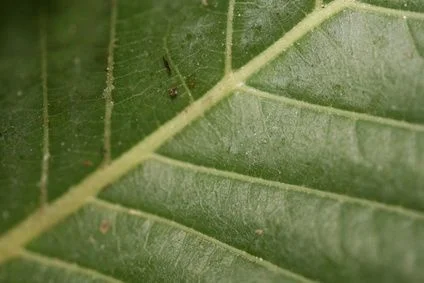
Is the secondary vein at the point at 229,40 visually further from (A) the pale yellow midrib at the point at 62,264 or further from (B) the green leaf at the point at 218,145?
(A) the pale yellow midrib at the point at 62,264

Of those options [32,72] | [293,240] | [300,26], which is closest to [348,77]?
[300,26]

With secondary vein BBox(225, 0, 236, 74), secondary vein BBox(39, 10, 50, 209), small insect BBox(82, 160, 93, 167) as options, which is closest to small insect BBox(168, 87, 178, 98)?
secondary vein BBox(225, 0, 236, 74)

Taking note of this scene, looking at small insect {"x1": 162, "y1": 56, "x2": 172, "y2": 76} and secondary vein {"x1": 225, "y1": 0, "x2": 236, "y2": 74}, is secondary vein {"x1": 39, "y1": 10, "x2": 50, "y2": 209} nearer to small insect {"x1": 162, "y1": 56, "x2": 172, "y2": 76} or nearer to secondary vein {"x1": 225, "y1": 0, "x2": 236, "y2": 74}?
small insect {"x1": 162, "y1": 56, "x2": 172, "y2": 76}

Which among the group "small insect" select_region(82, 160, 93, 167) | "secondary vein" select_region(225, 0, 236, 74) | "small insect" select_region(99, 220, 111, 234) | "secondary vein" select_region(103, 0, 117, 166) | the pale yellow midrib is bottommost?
the pale yellow midrib

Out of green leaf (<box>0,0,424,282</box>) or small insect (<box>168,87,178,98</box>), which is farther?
small insect (<box>168,87,178,98</box>)

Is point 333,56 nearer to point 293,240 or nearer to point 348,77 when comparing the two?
point 348,77

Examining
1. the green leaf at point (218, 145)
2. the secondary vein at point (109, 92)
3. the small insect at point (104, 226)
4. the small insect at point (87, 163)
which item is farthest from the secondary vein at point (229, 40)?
the small insect at point (104, 226)

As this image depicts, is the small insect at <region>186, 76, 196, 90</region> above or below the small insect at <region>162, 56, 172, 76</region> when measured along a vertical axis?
below

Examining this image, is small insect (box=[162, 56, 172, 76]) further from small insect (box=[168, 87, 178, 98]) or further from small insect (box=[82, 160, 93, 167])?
small insect (box=[82, 160, 93, 167])

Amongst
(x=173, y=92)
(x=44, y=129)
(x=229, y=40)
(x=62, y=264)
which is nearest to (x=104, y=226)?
(x=62, y=264)

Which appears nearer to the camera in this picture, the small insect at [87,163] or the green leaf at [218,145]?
the green leaf at [218,145]
